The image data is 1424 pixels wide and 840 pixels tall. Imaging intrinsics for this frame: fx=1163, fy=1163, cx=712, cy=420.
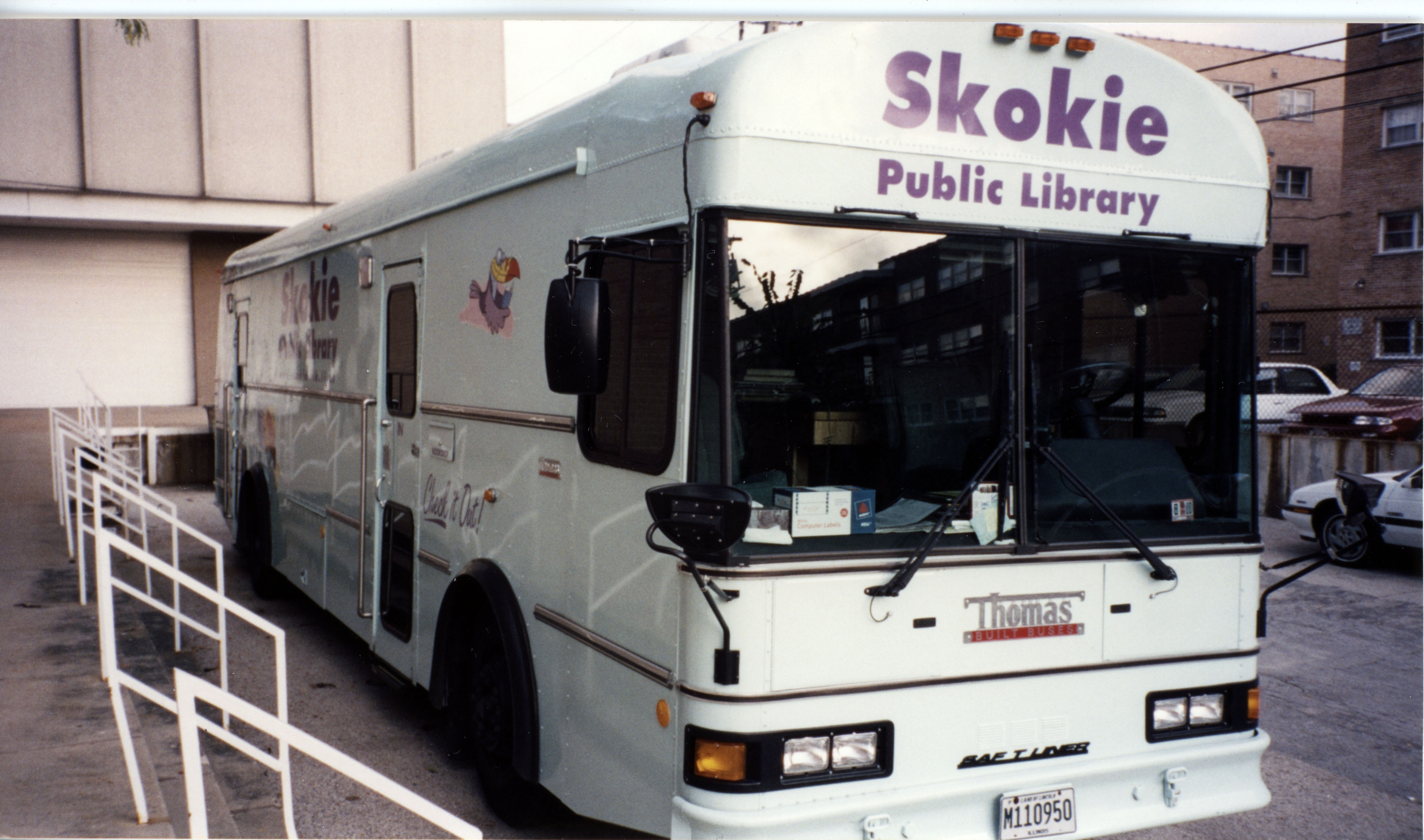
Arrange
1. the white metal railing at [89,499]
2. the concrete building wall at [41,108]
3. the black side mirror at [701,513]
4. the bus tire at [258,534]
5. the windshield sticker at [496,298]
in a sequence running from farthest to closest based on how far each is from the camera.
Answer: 1. the concrete building wall at [41,108]
2. the bus tire at [258,534]
3. the white metal railing at [89,499]
4. the windshield sticker at [496,298]
5. the black side mirror at [701,513]

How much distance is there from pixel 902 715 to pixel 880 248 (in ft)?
4.50

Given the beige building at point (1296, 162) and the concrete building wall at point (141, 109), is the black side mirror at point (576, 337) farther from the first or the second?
the beige building at point (1296, 162)

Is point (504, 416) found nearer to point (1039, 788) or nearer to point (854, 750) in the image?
point (854, 750)

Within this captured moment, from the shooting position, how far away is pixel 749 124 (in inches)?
127

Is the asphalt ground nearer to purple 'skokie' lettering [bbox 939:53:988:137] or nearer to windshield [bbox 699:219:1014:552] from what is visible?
windshield [bbox 699:219:1014:552]

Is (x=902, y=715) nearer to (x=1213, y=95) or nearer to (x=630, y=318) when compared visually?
(x=630, y=318)

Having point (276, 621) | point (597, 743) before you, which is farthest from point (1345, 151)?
point (597, 743)

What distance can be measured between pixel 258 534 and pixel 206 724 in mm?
5582

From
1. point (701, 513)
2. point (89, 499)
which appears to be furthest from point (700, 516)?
point (89, 499)

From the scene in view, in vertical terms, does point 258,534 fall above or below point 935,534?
below

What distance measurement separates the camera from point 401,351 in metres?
5.72

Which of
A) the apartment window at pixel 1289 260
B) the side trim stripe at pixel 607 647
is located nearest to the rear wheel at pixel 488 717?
the side trim stripe at pixel 607 647

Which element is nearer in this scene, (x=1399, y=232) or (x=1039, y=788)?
(x=1039, y=788)

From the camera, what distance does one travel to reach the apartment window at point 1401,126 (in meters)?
22.4
